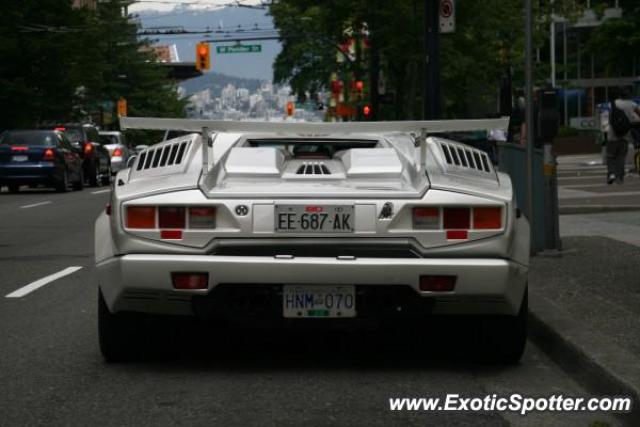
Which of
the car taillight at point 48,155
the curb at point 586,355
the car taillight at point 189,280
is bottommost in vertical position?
the car taillight at point 48,155

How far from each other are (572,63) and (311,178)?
66.4 meters

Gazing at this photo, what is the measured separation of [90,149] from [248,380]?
3087 cm

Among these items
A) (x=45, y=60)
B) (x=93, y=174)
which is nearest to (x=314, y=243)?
(x=93, y=174)

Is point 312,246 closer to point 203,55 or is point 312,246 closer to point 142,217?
point 142,217

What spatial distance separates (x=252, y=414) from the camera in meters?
6.11

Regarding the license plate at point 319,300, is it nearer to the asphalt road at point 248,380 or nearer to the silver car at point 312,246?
the silver car at point 312,246

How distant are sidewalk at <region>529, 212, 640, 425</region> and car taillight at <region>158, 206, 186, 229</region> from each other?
2.08 metres

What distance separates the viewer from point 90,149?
3722cm

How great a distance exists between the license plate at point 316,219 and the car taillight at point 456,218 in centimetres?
45

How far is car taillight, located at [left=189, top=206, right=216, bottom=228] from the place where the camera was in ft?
22.5

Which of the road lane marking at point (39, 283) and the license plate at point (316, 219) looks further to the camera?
the road lane marking at point (39, 283)

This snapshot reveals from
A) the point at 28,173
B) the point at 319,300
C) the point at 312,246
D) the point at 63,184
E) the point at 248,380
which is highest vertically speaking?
the point at 312,246

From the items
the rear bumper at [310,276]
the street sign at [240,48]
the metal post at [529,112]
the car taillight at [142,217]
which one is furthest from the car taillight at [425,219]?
the street sign at [240,48]

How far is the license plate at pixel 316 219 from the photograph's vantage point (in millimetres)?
6770
